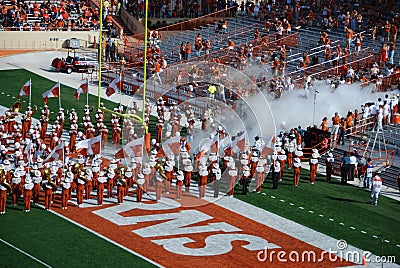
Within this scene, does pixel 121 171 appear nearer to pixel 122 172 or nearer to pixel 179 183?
pixel 122 172

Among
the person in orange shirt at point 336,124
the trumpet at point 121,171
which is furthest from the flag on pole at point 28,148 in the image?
the person in orange shirt at point 336,124

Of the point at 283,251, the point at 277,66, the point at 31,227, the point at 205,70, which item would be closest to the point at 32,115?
the point at 205,70

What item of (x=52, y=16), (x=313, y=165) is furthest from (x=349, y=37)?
(x=52, y=16)

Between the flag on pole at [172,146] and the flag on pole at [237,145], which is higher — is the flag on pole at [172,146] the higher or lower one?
the lower one

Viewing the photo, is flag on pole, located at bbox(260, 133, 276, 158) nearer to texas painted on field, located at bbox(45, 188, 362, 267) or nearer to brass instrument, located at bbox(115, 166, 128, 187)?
texas painted on field, located at bbox(45, 188, 362, 267)

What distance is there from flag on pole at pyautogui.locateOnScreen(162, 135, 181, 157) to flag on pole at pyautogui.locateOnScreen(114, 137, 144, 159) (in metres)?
0.80

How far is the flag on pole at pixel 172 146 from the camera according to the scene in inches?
1066

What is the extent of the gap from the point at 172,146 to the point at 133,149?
1425 millimetres

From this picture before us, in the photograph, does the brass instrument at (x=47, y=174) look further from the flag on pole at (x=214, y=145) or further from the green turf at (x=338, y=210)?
the green turf at (x=338, y=210)

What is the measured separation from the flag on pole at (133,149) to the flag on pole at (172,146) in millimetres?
795

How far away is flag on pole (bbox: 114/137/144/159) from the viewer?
2605cm

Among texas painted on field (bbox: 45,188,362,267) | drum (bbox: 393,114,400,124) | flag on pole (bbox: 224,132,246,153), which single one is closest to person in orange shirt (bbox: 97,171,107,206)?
texas painted on field (bbox: 45,188,362,267)

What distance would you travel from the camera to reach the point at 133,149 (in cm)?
2648

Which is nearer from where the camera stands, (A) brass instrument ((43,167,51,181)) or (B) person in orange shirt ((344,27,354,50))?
(A) brass instrument ((43,167,51,181))
